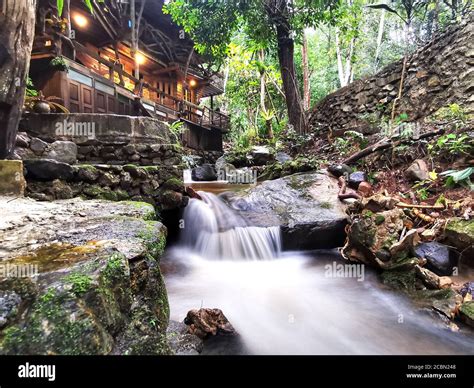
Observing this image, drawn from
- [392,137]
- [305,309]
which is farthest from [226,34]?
[305,309]

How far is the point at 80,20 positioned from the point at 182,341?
49.3 ft

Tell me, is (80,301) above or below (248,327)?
above

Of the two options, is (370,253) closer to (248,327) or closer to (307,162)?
(248,327)

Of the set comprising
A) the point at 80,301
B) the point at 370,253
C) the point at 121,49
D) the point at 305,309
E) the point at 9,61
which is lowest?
the point at 305,309

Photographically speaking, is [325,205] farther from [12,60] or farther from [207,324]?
[12,60]

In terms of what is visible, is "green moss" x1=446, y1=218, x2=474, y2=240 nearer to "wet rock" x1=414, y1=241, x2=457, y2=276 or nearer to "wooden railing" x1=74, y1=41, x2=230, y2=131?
"wet rock" x1=414, y1=241, x2=457, y2=276

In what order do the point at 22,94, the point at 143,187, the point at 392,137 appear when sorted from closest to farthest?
the point at 22,94 < the point at 143,187 < the point at 392,137

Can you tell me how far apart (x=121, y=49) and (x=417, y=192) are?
55.1 ft

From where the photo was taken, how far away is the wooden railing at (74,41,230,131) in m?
11.3

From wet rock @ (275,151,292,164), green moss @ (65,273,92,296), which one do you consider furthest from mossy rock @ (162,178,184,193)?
wet rock @ (275,151,292,164)

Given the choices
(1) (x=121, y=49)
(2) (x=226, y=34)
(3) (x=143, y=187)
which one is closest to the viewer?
(3) (x=143, y=187)

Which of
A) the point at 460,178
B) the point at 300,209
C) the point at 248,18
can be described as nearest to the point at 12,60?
the point at 300,209

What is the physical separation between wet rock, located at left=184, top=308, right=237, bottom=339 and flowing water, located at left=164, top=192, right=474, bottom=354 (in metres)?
0.11
